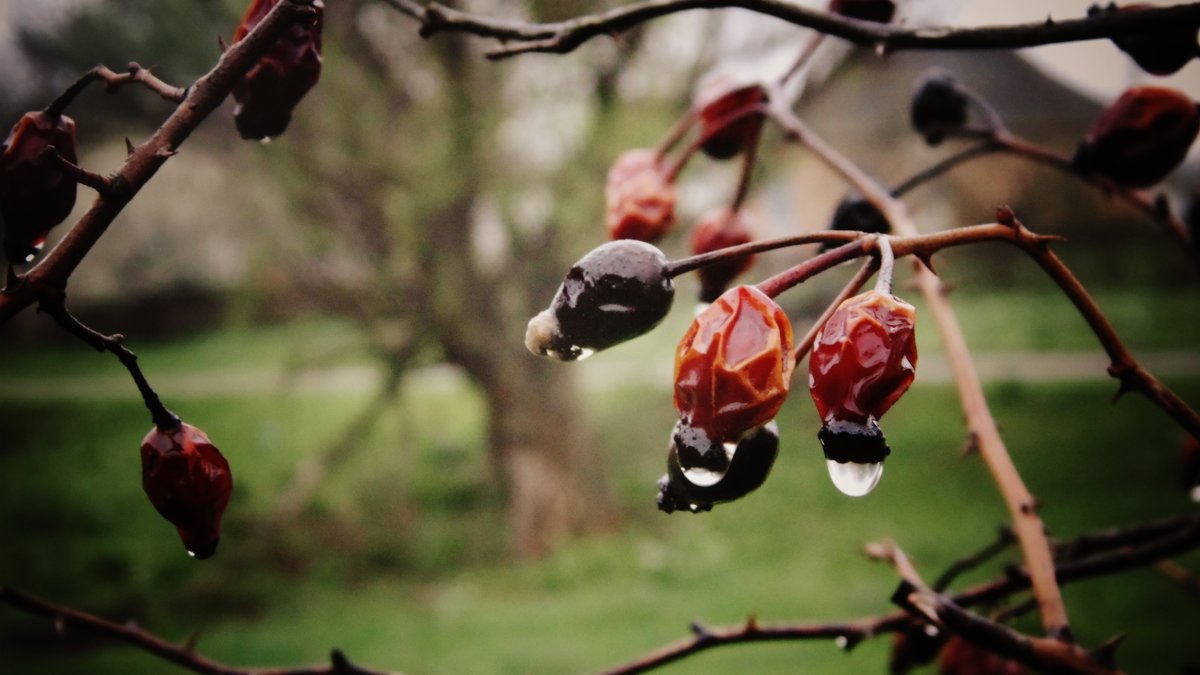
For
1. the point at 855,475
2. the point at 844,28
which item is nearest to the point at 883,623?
the point at 855,475

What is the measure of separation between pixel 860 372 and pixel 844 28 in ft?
0.63

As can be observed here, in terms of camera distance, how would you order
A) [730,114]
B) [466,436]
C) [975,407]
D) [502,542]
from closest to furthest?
[975,407], [730,114], [502,542], [466,436]

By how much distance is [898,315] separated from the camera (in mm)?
431

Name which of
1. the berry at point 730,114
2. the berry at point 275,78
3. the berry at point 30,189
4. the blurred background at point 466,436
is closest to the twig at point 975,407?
the berry at point 730,114

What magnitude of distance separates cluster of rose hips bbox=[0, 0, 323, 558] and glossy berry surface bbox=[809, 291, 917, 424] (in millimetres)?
322

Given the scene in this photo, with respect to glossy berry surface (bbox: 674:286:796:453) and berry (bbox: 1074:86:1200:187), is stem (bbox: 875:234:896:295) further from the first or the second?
berry (bbox: 1074:86:1200:187)

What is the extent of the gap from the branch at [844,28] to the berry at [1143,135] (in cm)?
32

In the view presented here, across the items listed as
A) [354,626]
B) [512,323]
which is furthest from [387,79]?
[354,626]

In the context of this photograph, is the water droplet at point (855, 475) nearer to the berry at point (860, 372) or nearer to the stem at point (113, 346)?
the berry at point (860, 372)

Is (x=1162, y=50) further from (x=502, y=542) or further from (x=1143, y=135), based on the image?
(x=502, y=542)

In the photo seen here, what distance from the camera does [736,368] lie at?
419 millimetres

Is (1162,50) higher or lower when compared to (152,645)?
higher

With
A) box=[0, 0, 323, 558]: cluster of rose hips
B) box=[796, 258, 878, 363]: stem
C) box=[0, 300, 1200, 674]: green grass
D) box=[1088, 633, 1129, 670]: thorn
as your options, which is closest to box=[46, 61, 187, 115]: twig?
box=[0, 0, 323, 558]: cluster of rose hips

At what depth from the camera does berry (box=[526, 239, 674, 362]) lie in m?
0.44
